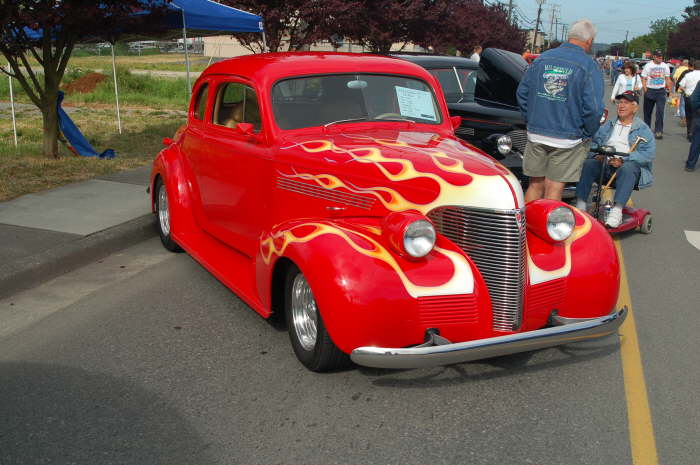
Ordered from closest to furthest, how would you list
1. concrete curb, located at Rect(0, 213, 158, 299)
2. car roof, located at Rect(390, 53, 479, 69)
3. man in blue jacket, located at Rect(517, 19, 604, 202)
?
concrete curb, located at Rect(0, 213, 158, 299) < man in blue jacket, located at Rect(517, 19, 604, 202) < car roof, located at Rect(390, 53, 479, 69)

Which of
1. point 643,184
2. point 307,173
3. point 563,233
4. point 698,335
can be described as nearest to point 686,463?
point 563,233

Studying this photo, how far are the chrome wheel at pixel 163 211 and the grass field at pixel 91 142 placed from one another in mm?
2299

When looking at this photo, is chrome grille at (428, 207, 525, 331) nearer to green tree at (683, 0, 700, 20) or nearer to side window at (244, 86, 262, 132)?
side window at (244, 86, 262, 132)

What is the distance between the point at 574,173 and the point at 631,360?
237 cm

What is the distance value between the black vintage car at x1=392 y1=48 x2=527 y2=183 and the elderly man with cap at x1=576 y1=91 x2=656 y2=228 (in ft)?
2.87

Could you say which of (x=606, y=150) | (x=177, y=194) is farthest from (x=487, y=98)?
(x=177, y=194)

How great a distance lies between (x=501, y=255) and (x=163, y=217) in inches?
158

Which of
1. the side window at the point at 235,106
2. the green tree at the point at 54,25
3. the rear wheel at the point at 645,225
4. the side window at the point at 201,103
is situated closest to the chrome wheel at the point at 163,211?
the side window at the point at 201,103

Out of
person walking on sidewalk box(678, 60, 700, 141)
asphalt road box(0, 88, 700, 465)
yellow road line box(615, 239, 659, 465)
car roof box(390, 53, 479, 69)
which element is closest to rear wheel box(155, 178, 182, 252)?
asphalt road box(0, 88, 700, 465)

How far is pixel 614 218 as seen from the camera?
730 cm

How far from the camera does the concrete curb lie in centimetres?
556

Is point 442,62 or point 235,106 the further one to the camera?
point 442,62

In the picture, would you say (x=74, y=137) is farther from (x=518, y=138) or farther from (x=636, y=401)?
(x=636, y=401)

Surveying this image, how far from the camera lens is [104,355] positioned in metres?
4.37
